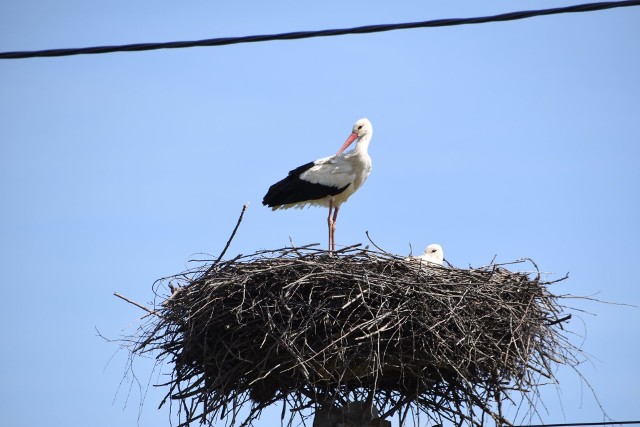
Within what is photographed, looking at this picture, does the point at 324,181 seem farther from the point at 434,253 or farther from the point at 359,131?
the point at 434,253

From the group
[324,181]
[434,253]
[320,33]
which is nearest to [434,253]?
[434,253]

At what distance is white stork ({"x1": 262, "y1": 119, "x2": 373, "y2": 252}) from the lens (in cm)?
1040

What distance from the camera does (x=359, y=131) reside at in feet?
35.4

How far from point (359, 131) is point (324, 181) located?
0.72 m

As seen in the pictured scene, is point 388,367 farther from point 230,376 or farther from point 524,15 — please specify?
point 524,15

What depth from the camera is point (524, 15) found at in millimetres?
5074

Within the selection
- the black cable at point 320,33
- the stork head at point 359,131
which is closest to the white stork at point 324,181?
the stork head at point 359,131

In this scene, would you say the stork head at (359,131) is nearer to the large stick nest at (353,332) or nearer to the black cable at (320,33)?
the large stick nest at (353,332)

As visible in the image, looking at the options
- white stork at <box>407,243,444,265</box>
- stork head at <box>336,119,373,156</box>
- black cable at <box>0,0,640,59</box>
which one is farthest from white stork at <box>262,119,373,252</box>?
black cable at <box>0,0,640,59</box>

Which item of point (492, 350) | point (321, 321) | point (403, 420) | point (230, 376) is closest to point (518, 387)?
point (492, 350)

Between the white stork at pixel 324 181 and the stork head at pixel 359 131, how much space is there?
18 cm

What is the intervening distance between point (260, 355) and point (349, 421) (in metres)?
0.81

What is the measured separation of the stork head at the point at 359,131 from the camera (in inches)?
423

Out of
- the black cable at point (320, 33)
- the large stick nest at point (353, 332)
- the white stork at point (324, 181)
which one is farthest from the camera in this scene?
the white stork at point (324, 181)
